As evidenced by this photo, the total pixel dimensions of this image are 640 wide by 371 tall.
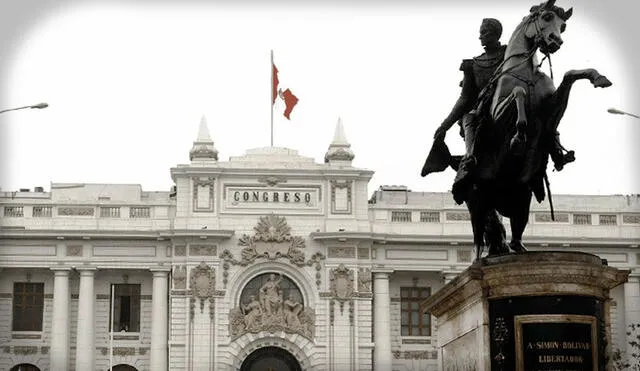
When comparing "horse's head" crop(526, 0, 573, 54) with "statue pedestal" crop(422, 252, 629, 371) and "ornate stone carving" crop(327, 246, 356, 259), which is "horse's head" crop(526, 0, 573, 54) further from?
"ornate stone carving" crop(327, 246, 356, 259)

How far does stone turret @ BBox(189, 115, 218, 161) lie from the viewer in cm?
5509

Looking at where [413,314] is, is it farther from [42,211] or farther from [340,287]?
[42,211]

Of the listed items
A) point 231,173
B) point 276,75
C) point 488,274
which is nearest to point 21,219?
point 231,173

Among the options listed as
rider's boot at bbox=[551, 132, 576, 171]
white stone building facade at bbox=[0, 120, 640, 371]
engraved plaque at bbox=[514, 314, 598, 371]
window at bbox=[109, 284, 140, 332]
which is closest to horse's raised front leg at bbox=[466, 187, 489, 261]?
rider's boot at bbox=[551, 132, 576, 171]

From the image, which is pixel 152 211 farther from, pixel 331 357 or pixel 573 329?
pixel 573 329

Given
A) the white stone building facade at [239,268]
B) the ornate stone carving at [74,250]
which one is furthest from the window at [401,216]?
the ornate stone carving at [74,250]

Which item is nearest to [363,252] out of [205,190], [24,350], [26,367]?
[205,190]

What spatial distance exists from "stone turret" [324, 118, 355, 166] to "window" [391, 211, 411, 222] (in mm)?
2919

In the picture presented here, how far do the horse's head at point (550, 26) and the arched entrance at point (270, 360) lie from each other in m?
41.4

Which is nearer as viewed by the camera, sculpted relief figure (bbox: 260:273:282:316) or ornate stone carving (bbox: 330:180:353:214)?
sculpted relief figure (bbox: 260:273:282:316)

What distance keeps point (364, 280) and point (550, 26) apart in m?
41.4

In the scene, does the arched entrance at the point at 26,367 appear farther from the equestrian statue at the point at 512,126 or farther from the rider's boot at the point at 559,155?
the rider's boot at the point at 559,155

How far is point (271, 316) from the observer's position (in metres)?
54.0

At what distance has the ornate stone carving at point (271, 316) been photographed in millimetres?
53781
